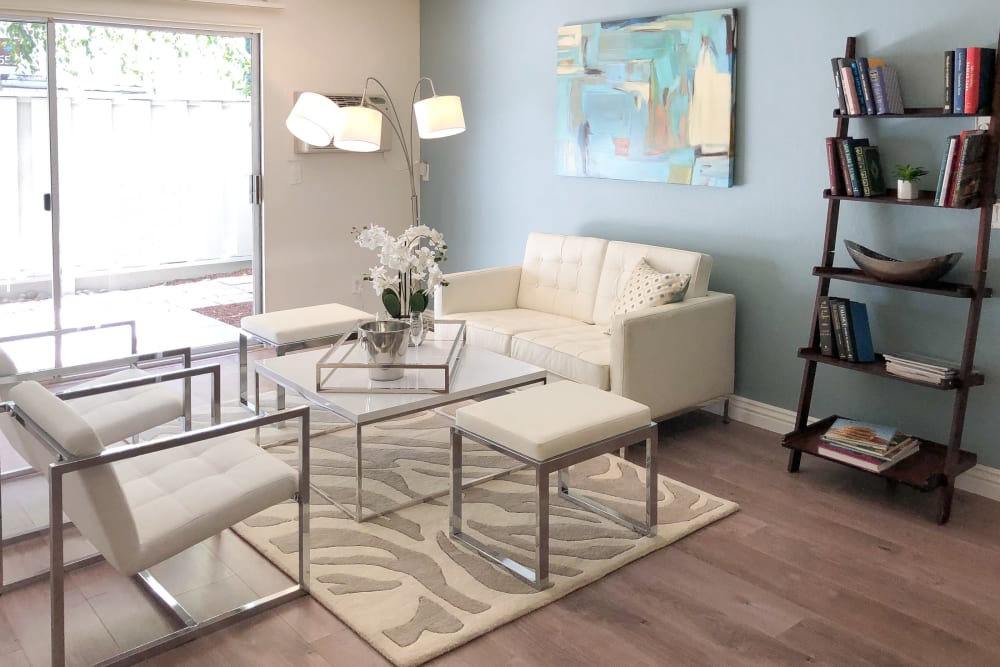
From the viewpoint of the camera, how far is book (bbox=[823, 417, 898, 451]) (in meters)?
3.78

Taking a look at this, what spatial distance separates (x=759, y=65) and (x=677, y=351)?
4.69 feet

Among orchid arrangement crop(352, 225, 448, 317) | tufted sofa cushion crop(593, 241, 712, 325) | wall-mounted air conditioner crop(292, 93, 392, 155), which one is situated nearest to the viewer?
orchid arrangement crop(352, 225, 448, 317)

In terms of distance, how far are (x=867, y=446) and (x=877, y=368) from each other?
0.32 m

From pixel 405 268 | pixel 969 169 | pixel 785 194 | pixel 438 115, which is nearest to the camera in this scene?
pixel 969 169

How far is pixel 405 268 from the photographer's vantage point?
382 centimetres

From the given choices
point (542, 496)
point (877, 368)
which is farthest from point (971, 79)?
point (542, 496)

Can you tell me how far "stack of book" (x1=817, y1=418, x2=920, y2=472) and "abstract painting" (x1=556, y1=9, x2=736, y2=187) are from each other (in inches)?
55.2

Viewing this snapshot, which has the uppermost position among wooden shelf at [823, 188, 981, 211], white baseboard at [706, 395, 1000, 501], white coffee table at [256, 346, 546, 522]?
wooden shelf at [823, 188, 981, 211]

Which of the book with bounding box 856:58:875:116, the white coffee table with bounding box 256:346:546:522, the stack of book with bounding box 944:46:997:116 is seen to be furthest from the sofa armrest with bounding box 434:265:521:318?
the stack of book with bounding box 944:46:997:116

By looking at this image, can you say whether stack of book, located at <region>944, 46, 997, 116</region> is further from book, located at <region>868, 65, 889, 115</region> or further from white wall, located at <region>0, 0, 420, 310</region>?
white wall, located at <region>0, 0, 420, 310</region>

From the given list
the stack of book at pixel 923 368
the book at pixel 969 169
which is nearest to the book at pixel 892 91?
the book at pixel 969 169

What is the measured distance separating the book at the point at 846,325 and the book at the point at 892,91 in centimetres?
80

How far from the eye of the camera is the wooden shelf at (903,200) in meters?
3.54

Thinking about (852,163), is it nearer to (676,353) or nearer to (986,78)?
(986,78)
